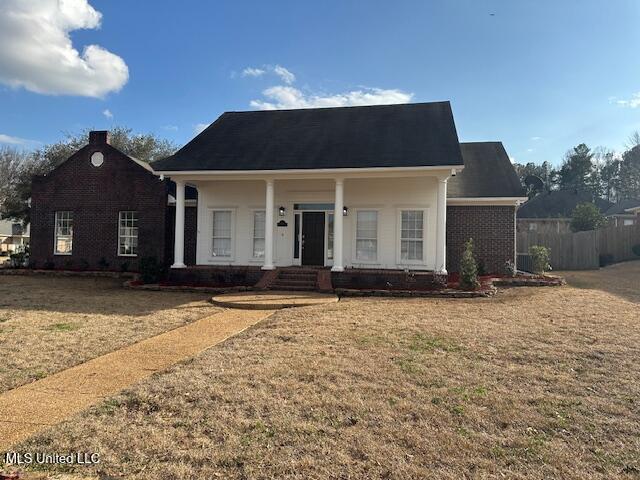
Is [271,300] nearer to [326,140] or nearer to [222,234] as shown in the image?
[222,234]

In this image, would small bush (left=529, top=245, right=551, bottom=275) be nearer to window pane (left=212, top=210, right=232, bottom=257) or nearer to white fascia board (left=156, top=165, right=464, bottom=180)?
white fascia board (left=156, top=165, right=464, bottom=180)

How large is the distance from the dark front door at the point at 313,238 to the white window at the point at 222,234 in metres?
2.78

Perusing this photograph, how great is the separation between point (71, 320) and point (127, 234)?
33.0 ft

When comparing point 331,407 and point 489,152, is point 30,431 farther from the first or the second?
point 489,152

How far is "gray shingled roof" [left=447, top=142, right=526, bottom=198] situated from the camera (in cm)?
1586

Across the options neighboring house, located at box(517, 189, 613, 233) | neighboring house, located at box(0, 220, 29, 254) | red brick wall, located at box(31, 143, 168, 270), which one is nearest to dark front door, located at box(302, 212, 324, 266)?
red brick wall, located at box(31, 143, 168, 270)

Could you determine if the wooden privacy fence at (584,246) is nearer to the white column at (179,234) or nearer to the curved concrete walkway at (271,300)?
the curved concrete walkway at (271,300)

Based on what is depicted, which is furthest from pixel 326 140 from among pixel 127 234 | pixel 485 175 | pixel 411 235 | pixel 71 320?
pixel 71 320

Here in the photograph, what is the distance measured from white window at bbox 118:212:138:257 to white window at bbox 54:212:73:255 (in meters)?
2.34

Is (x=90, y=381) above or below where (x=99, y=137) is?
below

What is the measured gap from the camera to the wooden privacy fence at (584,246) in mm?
23250

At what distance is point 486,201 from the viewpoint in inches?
619

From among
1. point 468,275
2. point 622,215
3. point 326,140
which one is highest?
point 326,140

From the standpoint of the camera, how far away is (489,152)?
1923 cm
